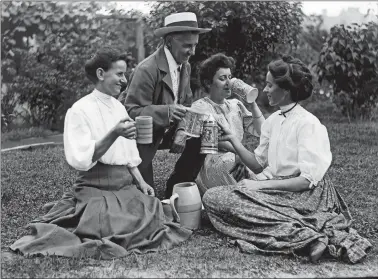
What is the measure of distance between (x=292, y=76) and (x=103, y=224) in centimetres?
168

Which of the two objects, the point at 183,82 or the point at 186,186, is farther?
the point at 183,82

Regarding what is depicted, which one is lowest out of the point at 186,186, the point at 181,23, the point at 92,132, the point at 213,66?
the point at 186,186

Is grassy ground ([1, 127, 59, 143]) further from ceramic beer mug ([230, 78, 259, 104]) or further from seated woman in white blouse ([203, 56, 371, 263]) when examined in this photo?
seated woman in white blouse ([203, 56, 371, 263])

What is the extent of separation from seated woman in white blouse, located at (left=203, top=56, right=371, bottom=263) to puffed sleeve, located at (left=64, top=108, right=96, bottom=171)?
38.9 inches

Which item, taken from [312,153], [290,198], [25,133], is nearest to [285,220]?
[290,198]

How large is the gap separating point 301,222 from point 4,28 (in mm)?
7100

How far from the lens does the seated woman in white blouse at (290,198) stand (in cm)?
363

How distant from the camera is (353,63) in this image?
31.1 feet

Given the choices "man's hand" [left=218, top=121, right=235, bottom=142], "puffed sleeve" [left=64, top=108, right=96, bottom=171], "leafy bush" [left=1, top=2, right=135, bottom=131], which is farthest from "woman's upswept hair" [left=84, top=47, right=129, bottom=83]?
"leafy bush" [left=1, top=2, right=135, bottom=131]

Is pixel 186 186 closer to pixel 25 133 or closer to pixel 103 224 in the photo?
pixel 103 224

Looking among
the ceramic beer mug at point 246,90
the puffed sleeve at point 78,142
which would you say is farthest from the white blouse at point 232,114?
the puffed sleeve at point 78,142

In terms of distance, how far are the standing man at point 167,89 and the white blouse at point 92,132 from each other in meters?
0.50

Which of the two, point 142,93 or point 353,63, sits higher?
point 142,93

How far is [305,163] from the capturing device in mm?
3742
